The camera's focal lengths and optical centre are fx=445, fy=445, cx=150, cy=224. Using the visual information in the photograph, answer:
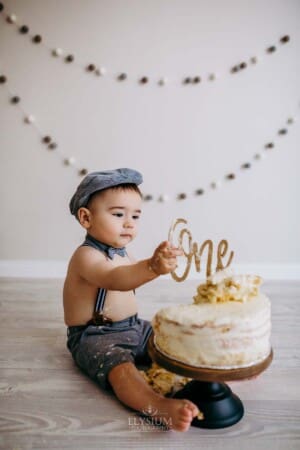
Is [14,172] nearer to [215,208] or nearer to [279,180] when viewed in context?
[215,208]

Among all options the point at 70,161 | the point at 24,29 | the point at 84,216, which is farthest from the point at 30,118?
the point at 84,216

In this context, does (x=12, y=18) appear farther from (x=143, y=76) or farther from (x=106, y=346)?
(x=106, y=346)

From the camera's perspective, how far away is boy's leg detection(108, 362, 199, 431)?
94cm

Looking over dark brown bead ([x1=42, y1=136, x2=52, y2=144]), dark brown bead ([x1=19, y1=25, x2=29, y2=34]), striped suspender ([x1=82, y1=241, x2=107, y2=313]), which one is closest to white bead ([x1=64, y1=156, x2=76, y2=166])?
dark brown bead ([x1=42, y1=136, x2=52, y2=144])

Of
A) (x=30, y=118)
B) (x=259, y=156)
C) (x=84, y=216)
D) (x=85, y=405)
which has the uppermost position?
(x=30, y=118)

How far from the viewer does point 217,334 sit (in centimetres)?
90

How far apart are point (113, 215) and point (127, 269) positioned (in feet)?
0.76

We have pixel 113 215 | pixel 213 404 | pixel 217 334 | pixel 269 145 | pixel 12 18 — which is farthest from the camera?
pixel 269 145

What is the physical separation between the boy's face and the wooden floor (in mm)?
404

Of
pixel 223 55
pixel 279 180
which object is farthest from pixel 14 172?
pixel 279 180

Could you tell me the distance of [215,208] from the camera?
2.21 metres

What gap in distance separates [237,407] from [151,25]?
1699 millimetres

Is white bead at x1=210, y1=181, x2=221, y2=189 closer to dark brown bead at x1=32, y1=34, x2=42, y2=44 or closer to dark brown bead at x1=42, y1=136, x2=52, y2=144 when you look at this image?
dark brown bead at x1=42, y1=136, x2=52, y2=144

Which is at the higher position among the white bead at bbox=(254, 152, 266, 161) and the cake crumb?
the white bead at bbox=(254, 152, 266, 161)
